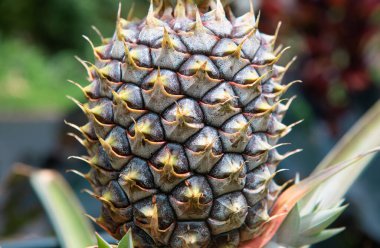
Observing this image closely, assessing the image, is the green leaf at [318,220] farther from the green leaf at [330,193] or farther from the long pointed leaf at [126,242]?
the long pointed leaf at [126,242]

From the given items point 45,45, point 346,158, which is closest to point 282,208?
point 346,158

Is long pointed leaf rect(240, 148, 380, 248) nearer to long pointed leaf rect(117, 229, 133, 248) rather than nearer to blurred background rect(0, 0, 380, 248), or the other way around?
long pointed leaf rect(117, 229, 133, 248)

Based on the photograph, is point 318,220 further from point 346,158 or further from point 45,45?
point 45,45

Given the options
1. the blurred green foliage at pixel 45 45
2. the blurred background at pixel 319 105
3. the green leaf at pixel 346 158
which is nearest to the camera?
the green leaf at pixel 346 158

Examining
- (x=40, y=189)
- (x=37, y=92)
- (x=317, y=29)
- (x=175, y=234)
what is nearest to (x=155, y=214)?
(x=175, y=234)

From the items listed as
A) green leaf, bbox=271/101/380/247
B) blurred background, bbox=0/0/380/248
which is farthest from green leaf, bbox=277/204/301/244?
blurred background, bbox=0/0/380/248

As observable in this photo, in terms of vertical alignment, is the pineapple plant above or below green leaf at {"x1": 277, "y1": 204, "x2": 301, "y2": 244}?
above

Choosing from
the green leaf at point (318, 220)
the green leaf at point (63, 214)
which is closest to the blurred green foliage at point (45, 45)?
the green leaf at point (63, 214)
